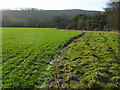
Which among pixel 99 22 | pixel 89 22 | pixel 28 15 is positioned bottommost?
pixel 99 22

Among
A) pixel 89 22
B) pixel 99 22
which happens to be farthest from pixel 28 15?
pixel 99 22

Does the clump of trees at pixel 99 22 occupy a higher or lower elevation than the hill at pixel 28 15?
lower

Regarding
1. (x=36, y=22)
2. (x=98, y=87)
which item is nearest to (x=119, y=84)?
(x=98, y=87)

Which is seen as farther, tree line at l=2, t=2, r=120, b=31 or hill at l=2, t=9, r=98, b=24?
hill at l=2, t=9, r=98, b=24

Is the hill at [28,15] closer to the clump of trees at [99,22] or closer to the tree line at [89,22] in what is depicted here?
the tree line at [89,22]

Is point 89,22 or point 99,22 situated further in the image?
point 89,22

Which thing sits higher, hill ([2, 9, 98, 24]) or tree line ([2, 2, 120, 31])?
hill ([2, 9, 98, 24])

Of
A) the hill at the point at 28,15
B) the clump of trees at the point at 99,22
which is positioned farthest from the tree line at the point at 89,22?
the hill at the point at 28,15

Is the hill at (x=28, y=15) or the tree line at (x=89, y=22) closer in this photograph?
the tree line at (x=89, y=22)

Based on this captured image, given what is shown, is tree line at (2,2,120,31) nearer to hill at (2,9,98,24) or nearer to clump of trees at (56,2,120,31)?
clump of trees at (56,2,120,31)

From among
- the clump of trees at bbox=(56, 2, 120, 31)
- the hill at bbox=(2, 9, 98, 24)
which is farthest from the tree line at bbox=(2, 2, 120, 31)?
the hill at bbox=(2, 9, 98, 24)

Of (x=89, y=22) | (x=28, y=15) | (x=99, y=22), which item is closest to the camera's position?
(x=99, y=22)

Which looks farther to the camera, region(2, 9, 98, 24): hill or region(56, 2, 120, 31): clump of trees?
region(2, 9, 98, 24): hill

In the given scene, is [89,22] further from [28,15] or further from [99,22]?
[28,15]
